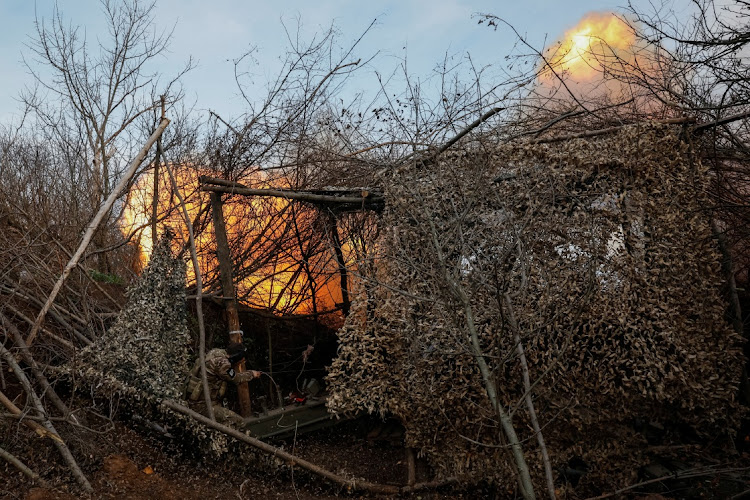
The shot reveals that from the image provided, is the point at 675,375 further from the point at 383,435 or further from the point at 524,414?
the point at 383,435

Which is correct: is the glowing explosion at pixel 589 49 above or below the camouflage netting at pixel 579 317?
above

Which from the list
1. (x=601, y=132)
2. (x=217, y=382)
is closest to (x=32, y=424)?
(x=217, y=382)

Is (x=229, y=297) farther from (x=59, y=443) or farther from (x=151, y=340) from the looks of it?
(x=59, y=443)

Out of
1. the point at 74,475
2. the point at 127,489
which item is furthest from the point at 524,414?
the point at 74,475

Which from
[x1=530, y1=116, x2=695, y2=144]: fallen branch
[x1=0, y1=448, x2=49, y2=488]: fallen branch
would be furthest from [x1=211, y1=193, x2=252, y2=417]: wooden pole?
[x1=530, y1=116, x2=695, y2=144]: fallen branch

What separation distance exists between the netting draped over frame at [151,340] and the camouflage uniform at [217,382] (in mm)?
168

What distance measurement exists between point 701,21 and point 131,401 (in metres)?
7.69

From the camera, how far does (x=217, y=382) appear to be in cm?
661

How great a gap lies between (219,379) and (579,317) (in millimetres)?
4109

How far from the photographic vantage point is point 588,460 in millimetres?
5707

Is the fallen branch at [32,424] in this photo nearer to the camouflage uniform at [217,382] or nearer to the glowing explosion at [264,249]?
the camouflage uniform at [217,382]

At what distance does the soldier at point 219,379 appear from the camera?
6441 mm

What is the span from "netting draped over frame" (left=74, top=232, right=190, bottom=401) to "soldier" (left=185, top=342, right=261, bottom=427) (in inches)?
7.1

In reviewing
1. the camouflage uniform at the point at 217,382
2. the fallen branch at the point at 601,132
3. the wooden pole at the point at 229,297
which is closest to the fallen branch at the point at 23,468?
the camouflage uniform at the point at 217,382
